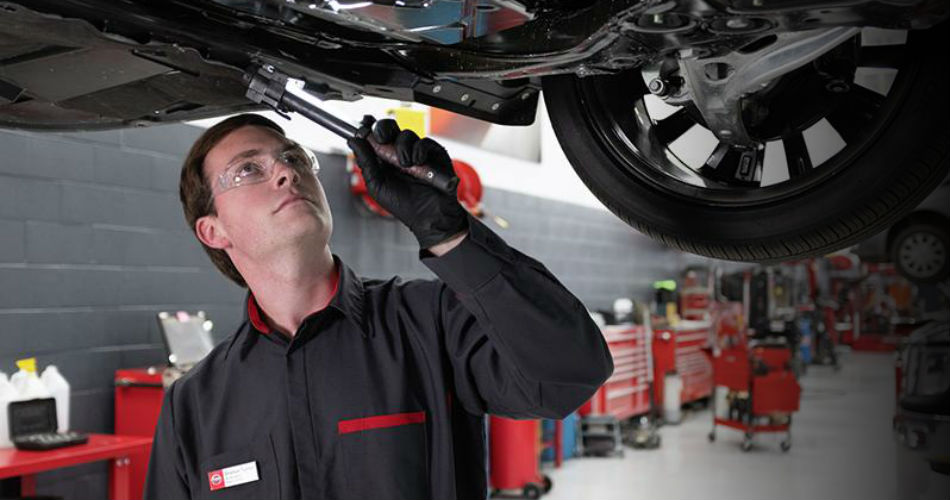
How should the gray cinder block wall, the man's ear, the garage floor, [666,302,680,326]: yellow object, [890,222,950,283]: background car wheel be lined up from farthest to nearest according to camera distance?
[666,302,680,326]: yellow object → [890,222,950,283]: background car wheel → the garage floor → the gray cinder block wall → the man's ear

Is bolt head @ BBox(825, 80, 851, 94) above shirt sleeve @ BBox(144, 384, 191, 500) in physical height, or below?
above

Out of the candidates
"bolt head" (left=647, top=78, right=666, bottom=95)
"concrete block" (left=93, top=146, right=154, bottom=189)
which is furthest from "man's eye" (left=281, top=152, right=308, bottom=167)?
"concrete block" (left=93, top=146, right=154, bottom=189)

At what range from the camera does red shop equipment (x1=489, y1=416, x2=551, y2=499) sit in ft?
17.0

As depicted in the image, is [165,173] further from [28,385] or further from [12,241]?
[28,385]

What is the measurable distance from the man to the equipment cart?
518cm

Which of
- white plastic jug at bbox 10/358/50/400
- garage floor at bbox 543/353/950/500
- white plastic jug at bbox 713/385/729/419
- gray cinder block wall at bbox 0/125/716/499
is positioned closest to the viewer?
white plastic jug at bbox 10/358/50/400

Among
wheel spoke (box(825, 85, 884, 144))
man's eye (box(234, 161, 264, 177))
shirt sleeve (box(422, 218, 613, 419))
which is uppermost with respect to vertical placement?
wheel spoke (box(825, 85, 884, 144))

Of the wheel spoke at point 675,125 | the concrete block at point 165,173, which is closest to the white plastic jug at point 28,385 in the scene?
the concrete block at point 165,173

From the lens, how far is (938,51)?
1.38m

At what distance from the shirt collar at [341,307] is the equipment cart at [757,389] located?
529cm

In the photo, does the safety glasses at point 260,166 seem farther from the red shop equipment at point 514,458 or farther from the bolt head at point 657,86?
the red shop equipment at point 514,458

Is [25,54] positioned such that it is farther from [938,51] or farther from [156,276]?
[156,276]

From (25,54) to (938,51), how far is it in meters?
1.56

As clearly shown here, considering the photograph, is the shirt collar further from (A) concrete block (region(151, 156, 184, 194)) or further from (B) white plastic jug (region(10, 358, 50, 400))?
(A) concrete block (region(151, 156, 184, 194))
